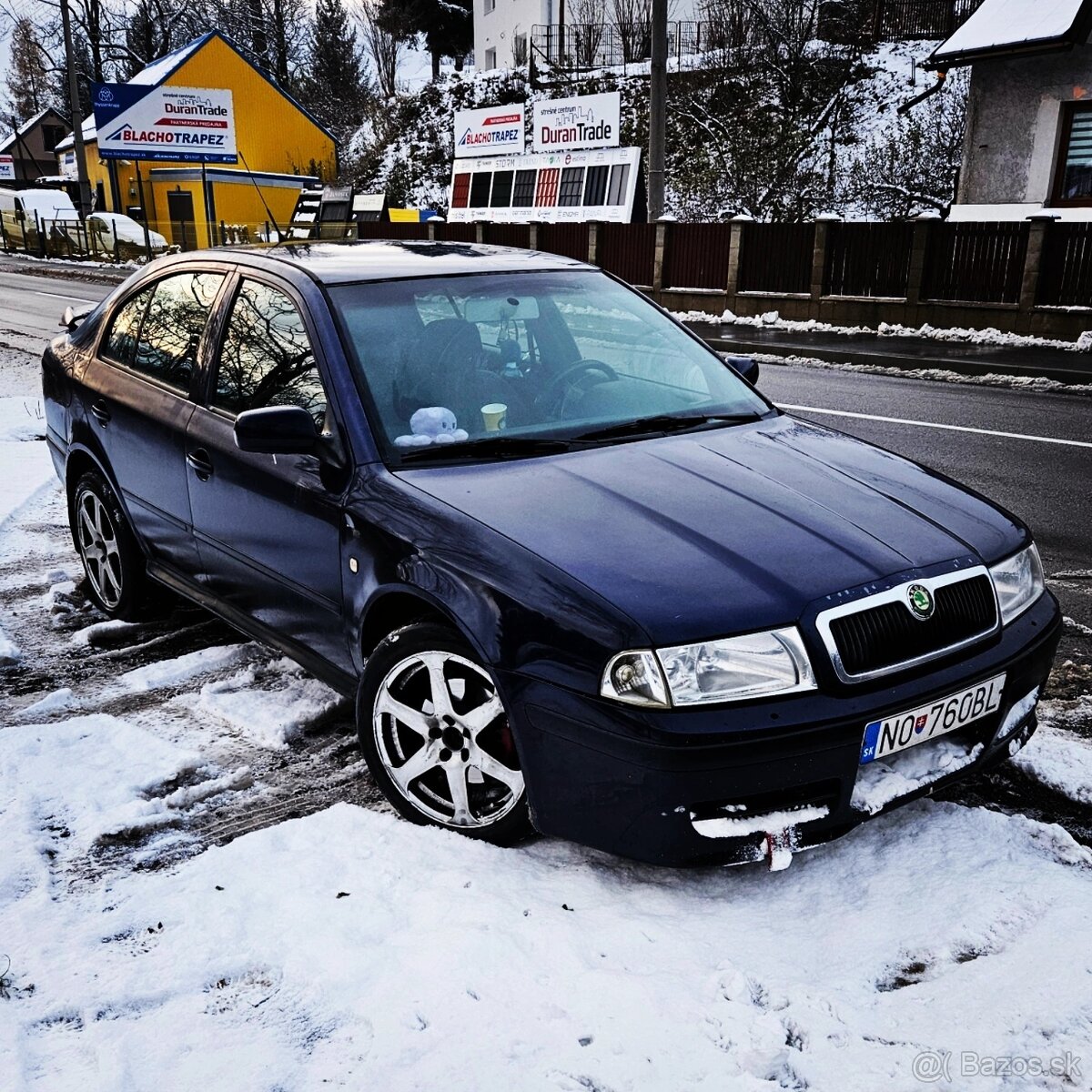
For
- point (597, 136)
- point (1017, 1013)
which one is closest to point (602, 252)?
point (597, 136)

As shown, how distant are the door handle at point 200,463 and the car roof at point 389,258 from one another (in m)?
0.75

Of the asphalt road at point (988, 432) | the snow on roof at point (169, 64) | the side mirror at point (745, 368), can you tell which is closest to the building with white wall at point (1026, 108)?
the asphalt road at point (988, 432)

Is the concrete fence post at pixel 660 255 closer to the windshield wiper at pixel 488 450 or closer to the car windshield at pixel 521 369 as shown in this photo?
the car windshield at pixel 521 369

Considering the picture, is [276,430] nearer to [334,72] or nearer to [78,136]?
[78,136]

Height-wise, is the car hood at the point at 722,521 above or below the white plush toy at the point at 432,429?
below

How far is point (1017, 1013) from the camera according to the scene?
7.68ft

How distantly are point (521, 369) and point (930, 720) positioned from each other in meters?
1.77

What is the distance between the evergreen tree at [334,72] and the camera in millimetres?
66500

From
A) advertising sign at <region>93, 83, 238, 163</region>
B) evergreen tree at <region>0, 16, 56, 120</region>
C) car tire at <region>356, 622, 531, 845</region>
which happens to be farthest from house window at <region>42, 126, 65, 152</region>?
car tire at <region>356, 622, 531, 845</region>

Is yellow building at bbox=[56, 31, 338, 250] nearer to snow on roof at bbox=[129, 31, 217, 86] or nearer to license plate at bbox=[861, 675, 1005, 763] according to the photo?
snow on roof at bbox=[129, 31, 217, 86]

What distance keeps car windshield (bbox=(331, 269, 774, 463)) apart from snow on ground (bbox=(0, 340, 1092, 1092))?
1173 mm

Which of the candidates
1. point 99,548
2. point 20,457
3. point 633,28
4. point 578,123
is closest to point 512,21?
point 633,28

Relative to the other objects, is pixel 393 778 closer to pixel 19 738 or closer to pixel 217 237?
pixel 19 738

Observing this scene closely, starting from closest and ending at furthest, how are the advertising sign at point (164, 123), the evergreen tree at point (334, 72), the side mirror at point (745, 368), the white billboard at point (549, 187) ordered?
the side mirror at point (745, 368) < the white billboard at point (549, 187) < the advertising sign at point (164, 123) < the evergreen tree at point (334, 72)
